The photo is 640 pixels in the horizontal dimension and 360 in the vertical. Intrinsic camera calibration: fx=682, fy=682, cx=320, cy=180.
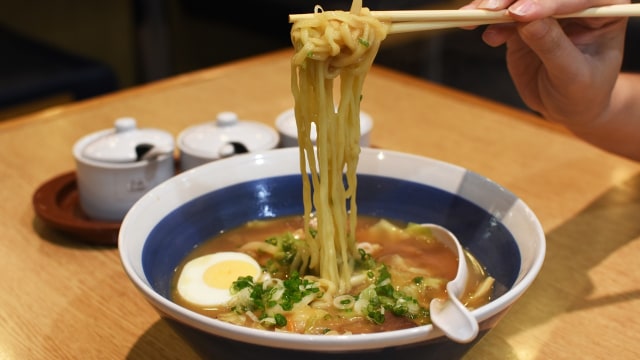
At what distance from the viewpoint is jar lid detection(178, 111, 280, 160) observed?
164 centimetres

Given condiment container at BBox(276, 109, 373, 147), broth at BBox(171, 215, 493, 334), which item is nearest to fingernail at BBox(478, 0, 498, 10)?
broth at BBox(171, 215, 493, 334)

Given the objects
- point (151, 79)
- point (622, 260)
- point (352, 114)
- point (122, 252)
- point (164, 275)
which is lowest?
point (151, 79)

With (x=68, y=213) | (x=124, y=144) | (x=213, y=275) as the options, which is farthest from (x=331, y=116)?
(x=68, y=213)

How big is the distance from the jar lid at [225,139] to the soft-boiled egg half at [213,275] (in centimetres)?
41

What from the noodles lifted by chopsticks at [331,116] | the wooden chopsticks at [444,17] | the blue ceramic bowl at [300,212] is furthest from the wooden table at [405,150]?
the wooden chopsticks at [444,17]

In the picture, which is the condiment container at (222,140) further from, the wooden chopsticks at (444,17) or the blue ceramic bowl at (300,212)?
the wooden chopsticks at (444,17)

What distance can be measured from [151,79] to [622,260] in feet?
13.4

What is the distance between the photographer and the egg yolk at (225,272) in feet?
3.89

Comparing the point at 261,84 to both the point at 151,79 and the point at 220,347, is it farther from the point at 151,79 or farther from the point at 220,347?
the point at 151,79

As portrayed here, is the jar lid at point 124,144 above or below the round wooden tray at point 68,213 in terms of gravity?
above

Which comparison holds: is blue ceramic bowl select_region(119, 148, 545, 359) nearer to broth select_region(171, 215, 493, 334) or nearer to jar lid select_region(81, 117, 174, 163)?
broth select_region(171, 215, 493, 334)

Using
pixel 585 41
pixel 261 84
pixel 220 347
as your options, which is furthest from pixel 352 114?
pixel 261 84

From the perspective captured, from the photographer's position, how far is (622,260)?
4.58 feet

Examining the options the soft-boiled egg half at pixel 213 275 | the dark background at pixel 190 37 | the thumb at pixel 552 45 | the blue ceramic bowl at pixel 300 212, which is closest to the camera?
the blue ceramic bowl at pixel 300 212
